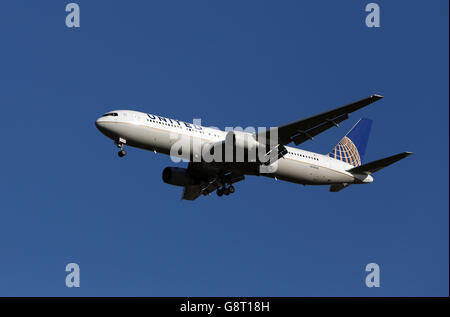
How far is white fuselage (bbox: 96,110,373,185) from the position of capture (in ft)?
136

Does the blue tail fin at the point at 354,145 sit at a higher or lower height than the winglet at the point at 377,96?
higher

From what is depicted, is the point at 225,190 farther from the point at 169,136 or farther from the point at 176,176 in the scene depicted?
the point at 169,136

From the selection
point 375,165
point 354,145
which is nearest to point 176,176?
point 375,165

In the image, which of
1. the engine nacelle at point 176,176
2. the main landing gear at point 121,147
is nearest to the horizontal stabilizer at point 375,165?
the engine nacelle at point 176,176

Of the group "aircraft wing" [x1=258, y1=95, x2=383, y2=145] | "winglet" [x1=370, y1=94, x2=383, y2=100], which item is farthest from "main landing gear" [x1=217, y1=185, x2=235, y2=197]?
"winglet" [x1=370, y1=94, x2=383, y2=100]

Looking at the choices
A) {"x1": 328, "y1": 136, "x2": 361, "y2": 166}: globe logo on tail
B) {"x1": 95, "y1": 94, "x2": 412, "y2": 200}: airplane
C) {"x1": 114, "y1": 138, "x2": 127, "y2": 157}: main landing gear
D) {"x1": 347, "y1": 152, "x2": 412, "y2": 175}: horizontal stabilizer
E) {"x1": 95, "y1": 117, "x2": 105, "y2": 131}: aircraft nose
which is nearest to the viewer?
{"x1": 95, "y1": 94, "x2": 412, "y2": 200}: airplane

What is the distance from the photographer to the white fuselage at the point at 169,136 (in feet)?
136

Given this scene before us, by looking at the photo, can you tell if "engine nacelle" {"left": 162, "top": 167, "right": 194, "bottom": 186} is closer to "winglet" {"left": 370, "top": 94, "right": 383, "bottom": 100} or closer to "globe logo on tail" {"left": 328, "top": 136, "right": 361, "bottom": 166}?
"globe logo on tail" {"left": 328, "top": 136, "right": 361, "bottom": 166}

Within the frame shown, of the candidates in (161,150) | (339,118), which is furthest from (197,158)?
(339,118)

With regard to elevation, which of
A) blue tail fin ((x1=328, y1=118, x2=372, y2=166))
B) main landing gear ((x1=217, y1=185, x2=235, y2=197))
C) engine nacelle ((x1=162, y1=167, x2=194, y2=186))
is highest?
blue tail fin ((x1=328, y1=118, x2=372, y2=166))

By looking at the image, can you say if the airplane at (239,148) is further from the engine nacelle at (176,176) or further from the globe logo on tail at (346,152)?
the globe logo on tail at (346,152)

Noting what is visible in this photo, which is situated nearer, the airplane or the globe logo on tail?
the airplane
